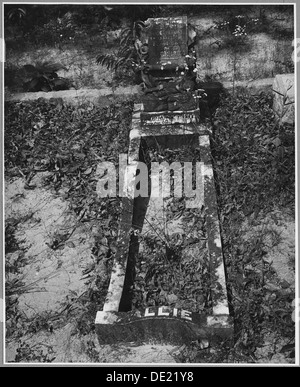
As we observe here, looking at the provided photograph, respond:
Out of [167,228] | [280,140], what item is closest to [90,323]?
[167,228]

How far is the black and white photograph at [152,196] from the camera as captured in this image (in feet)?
17.0

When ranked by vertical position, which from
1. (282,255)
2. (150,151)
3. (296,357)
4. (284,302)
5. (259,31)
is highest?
(259,31)

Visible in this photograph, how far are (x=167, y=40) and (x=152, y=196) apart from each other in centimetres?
198

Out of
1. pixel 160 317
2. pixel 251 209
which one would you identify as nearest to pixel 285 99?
pixel 251 209

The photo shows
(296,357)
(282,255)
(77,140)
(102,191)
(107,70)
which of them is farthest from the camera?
(107,70)

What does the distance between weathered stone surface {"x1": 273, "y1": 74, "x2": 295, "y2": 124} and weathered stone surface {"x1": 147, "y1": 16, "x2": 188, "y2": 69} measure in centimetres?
121

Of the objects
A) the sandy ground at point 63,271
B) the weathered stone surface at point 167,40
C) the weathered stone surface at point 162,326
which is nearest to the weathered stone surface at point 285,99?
the weathered stone surface at point 167,40

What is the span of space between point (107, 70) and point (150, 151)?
6.42 feet

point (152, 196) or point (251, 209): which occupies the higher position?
point (152, 196)

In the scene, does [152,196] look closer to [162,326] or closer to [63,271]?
[63,271]

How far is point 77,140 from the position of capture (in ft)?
23.3

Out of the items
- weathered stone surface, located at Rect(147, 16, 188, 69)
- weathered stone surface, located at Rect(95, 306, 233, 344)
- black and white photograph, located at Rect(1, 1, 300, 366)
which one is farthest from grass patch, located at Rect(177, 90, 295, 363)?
weathered stone surface, located at Rect(147, 16, 188, 69)

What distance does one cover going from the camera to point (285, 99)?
6863 millimetres

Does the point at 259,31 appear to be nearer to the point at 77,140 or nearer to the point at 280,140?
the point at 280,140
